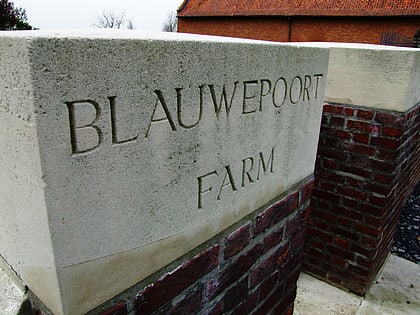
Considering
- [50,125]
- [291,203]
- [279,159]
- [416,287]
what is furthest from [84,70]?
[416,287]

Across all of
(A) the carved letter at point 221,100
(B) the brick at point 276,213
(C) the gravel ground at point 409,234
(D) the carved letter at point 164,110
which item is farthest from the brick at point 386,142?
(D) the carved letter at point 164,110

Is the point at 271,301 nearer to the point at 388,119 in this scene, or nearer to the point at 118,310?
the point at 118,310

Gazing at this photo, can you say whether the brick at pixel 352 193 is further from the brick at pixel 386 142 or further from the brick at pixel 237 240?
the brick at pixel 237 240

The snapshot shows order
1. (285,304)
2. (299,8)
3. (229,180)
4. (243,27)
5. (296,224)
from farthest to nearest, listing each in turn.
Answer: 1. (243,27)
2. (299,8)
3. (285,304)
4. (296,224)
5. (229,180)

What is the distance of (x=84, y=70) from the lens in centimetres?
65

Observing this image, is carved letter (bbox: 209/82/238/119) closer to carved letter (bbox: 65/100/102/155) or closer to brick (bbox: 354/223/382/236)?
carved letter (bbox: 65/100/102/155)

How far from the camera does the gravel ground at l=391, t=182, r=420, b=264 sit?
332cm

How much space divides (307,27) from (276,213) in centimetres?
1753

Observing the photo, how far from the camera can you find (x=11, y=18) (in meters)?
18.1

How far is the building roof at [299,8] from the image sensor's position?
14581 mm

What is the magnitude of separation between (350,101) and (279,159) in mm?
1225

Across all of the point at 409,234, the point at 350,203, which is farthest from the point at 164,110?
the point at 409,234

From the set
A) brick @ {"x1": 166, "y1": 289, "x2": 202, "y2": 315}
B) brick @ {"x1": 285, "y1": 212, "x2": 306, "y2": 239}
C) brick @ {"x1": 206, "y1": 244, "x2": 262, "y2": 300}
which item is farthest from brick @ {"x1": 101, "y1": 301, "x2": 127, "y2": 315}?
brick @ {"x1": 285, "y1": 212, "x2": 306, "y2": 239}

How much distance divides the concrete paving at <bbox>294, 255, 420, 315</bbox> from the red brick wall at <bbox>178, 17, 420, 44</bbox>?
14167 mm
